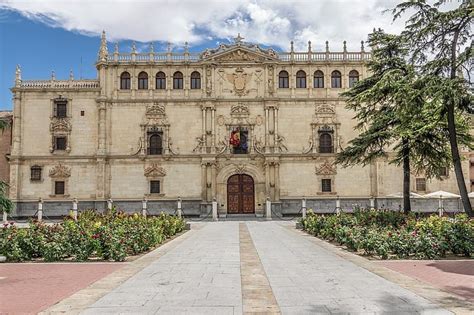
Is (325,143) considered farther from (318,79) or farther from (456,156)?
(456,156)

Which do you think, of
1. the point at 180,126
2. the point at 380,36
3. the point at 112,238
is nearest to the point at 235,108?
the point at 180,126

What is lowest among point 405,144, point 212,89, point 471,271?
point 471,271

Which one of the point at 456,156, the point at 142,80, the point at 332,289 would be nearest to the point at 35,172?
the point at 142,80

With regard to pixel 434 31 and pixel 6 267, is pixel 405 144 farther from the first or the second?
pixel 6 267

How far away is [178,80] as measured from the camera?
42812 millimetres

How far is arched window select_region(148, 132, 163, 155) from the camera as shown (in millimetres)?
42250

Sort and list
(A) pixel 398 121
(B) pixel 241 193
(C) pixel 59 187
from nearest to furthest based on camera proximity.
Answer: (A) pixel 398 121 → (C) pixel 59 187 → (B) pixel 241 193

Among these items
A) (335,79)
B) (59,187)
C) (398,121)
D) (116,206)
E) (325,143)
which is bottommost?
(116,206)

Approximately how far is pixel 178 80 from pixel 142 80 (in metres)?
3.39

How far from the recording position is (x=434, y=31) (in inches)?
698

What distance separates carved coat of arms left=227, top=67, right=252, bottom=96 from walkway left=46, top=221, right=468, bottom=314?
29.2 meters

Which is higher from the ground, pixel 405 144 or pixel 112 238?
pixel 405 144

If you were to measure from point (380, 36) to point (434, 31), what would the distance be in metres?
5.67

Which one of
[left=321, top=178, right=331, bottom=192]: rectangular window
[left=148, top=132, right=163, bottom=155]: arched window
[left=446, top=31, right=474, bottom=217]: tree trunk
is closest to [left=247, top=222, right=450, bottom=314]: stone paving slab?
[left=446, top=31, right=474, bottom=217]: tree trunk
